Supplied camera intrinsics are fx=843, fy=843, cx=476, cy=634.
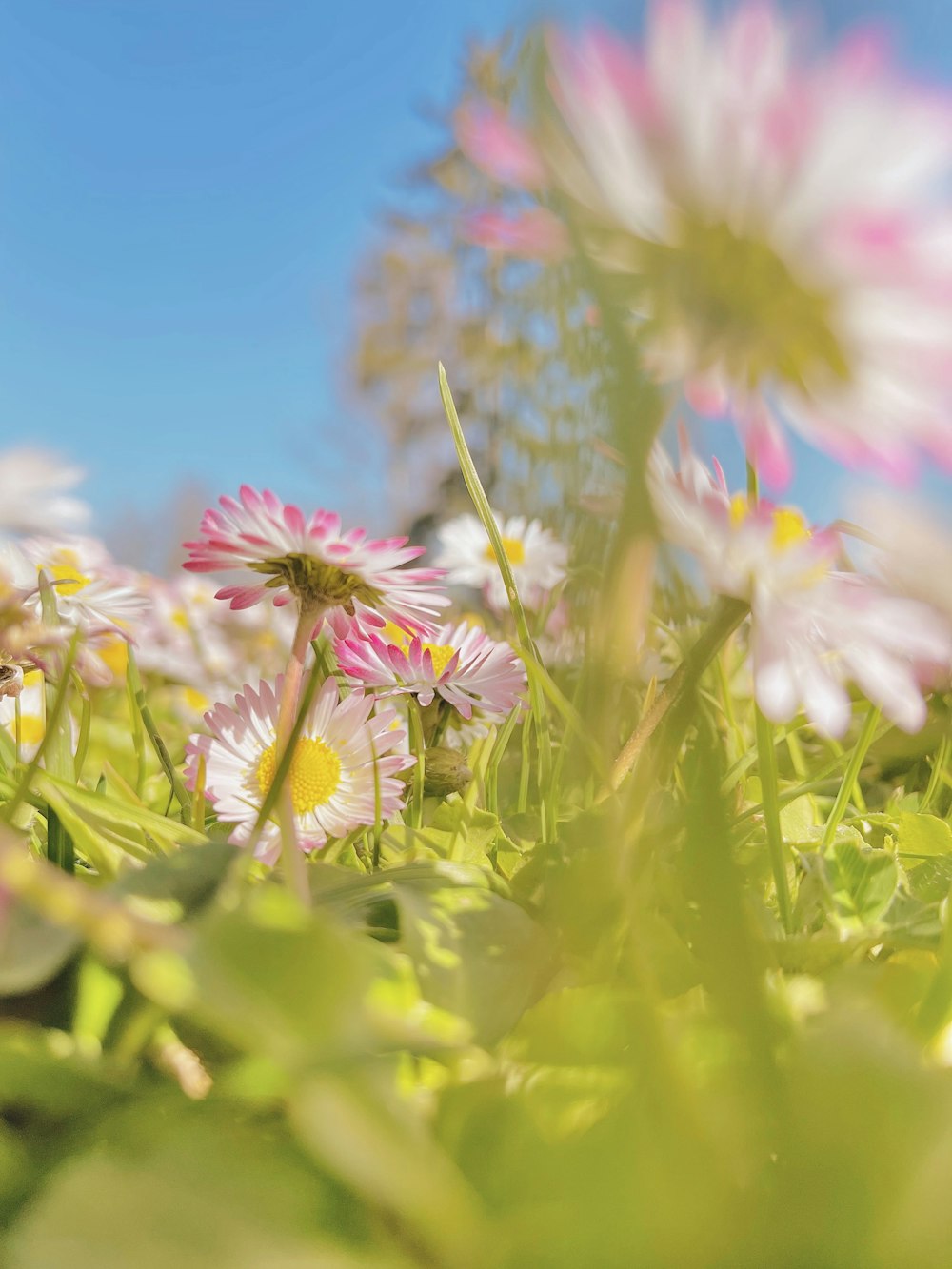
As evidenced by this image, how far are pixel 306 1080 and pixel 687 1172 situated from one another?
0.04m

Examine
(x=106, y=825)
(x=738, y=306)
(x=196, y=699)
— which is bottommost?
(x=196, y=699)

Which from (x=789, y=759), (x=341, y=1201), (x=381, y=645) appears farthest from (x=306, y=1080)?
(x=789, y=759)

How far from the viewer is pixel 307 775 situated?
0.22 m

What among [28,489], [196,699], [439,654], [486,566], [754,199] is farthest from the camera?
[196,699]

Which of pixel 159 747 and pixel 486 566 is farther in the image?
pixel 486 566

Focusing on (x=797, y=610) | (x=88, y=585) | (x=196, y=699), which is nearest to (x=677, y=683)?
(x=797, y=610)

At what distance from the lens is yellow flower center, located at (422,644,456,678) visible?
26 centimetres

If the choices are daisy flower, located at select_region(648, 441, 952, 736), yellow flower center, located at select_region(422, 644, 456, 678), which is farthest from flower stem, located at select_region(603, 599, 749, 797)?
yellow flower center, located at select_region(422, 644, 456, 678)

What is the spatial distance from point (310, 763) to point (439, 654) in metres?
0.07

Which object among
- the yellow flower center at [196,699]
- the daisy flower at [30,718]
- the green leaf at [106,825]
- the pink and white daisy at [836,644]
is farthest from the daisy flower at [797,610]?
the yellow flower center at [196,699]

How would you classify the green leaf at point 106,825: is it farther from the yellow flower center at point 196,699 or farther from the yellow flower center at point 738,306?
the yellow flower center at point 196,699

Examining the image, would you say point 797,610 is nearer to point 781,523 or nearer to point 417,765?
point 781,523

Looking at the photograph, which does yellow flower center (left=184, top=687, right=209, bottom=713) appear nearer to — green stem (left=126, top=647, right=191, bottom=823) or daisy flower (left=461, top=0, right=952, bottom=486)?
green stem (left=126, top=647, right=191, bottom=823)

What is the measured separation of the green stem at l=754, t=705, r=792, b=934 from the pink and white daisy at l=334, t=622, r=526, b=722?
90 mm
